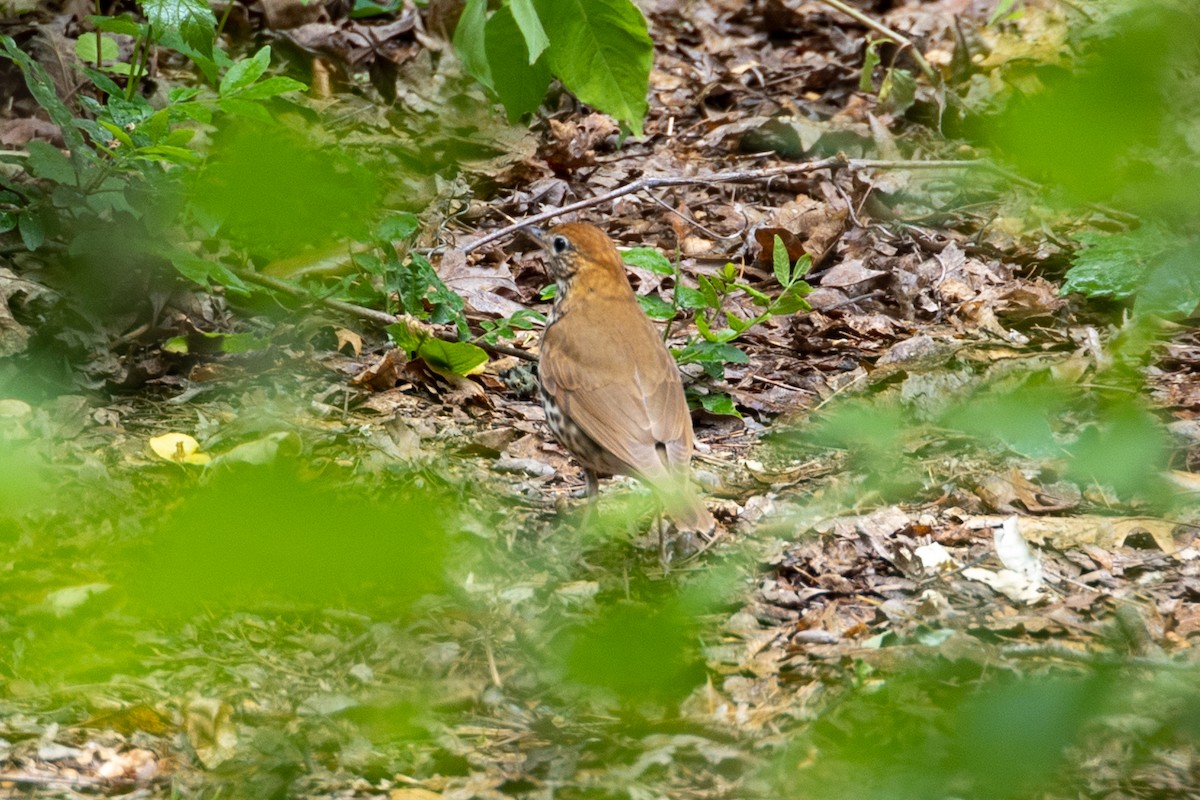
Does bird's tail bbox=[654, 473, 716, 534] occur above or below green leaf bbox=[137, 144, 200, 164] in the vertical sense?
below

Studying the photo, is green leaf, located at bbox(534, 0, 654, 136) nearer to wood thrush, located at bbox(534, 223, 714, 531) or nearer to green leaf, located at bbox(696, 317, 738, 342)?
wood thrush, located at bbox(534, 223, 714, 531)

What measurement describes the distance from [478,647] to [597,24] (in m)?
1.86

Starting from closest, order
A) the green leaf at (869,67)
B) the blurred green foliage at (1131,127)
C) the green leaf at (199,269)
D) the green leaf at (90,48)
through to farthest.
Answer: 1. the blurred green foliage at (1131,127)
2. the green leaf at (199,269)
3. the green leaf at (90,48)
4. the green leaf at (869,67)

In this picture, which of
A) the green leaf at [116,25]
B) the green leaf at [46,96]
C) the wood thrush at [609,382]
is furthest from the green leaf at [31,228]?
the wood thrush at [609,382]

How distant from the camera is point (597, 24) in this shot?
379 cm

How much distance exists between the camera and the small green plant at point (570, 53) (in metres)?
3.74

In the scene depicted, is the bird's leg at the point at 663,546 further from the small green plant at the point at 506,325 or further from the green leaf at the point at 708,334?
the small green plant at the point at 506,325

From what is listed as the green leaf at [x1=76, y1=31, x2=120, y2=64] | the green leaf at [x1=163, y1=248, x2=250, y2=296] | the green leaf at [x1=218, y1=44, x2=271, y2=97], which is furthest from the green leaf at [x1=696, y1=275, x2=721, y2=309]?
the green leaf at [x1=76, y1=31, x2=120, y2=64]

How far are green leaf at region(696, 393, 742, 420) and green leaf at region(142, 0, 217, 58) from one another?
241cm

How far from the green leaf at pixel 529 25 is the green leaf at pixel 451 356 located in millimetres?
2239

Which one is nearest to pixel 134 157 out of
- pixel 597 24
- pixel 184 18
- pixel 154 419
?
pixel 184 18

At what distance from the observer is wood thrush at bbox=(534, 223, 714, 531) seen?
167 inches

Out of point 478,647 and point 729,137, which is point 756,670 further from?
point 729,137

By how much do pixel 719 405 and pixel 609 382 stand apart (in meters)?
0.89
